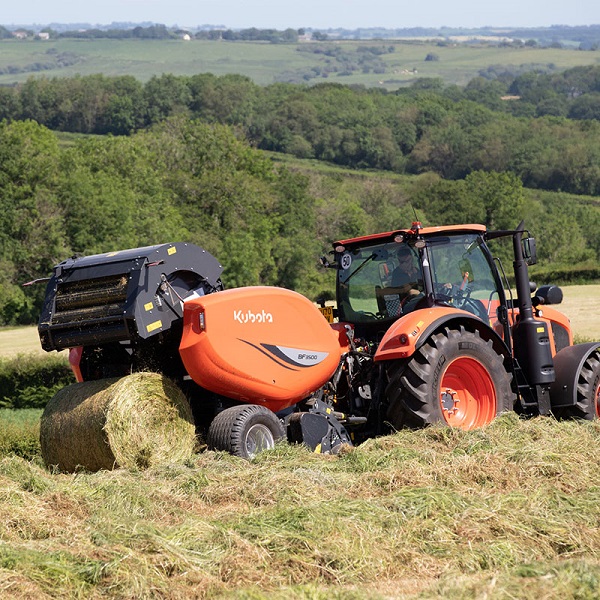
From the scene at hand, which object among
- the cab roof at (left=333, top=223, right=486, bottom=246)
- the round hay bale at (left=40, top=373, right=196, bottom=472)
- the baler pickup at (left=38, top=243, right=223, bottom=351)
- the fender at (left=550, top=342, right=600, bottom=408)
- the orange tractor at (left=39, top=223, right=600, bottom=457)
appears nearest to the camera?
the round hay bale at (left=40, top=373, right=196, bottom=472)

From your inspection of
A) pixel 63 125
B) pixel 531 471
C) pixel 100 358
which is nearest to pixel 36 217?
pixel 100 358

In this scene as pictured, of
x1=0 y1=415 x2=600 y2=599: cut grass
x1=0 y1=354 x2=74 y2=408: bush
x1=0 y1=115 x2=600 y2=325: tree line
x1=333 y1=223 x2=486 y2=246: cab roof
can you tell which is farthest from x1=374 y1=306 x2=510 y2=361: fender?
x1=0 y1=115 x2=600 y2=325: tree line

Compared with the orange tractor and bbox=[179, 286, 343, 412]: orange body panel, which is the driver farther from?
bbox=[179, 286, 343, 412]: orange body panel

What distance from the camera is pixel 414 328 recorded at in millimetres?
10180

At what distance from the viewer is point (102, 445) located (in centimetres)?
905

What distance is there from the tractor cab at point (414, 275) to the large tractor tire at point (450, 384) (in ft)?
1.53

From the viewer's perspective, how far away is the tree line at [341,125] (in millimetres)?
116438

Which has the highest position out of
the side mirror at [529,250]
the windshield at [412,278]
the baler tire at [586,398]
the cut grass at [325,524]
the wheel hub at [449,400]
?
the side mirror at [529,250]

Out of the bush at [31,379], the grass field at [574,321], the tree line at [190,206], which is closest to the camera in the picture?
the bush at [31,379]

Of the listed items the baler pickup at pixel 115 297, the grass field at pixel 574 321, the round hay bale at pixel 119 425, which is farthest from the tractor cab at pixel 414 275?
the grass field at pixel 574 321

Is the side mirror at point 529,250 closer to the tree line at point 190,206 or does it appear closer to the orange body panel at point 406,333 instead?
the orange body panel at point 406,333

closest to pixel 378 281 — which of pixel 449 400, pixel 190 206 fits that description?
pixel 449 400

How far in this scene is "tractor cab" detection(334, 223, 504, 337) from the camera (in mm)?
10922

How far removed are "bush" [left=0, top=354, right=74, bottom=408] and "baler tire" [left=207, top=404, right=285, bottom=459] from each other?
552 inches
